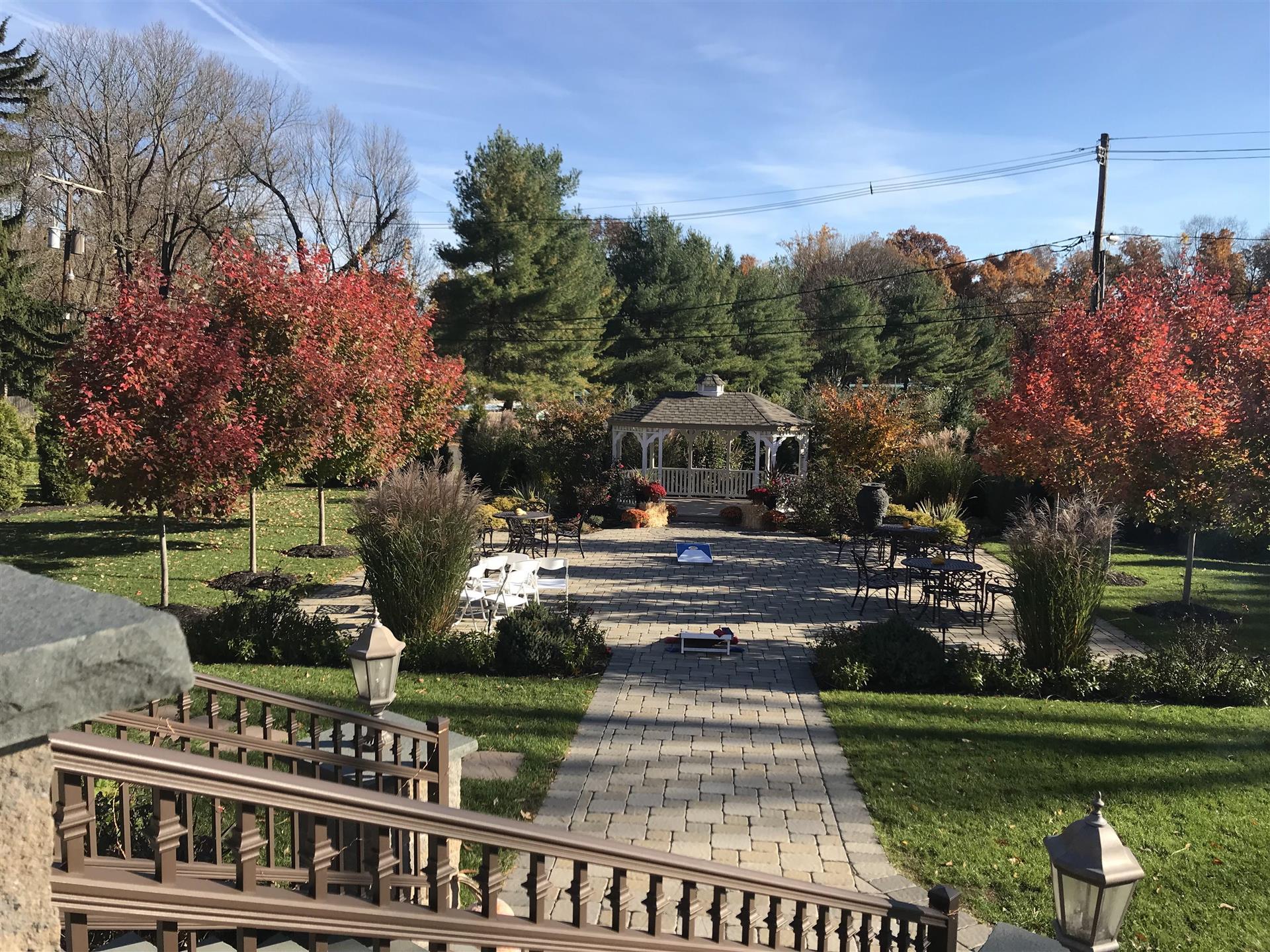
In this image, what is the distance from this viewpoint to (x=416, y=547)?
865 cm

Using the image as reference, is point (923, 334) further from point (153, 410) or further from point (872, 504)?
point (153, 410)

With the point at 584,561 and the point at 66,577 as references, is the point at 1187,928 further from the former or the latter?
the point at 66,577

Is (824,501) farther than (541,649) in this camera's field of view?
Yes

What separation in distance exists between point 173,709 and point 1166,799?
6.36 meters

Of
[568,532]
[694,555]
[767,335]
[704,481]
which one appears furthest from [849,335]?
[694,555]

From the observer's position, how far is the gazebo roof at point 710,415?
70.5 ft

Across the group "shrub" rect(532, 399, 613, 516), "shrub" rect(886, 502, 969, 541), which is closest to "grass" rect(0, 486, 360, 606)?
"shrub" rect(532, 399, 613, 516)

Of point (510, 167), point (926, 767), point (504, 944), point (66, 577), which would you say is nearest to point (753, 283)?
point (510, 167)

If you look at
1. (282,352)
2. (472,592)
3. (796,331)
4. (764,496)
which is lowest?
(472,592)

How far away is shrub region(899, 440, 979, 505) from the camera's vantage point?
64.3ft

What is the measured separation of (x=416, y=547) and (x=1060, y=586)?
633 cm

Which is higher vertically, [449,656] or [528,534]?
[528,534]

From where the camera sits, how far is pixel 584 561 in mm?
14602

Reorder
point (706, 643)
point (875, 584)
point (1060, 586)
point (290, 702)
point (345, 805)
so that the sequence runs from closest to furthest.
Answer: point (345, 805)
point (290, 702)
point (1060, 586)
point (706, 643)
point (875, 584)
